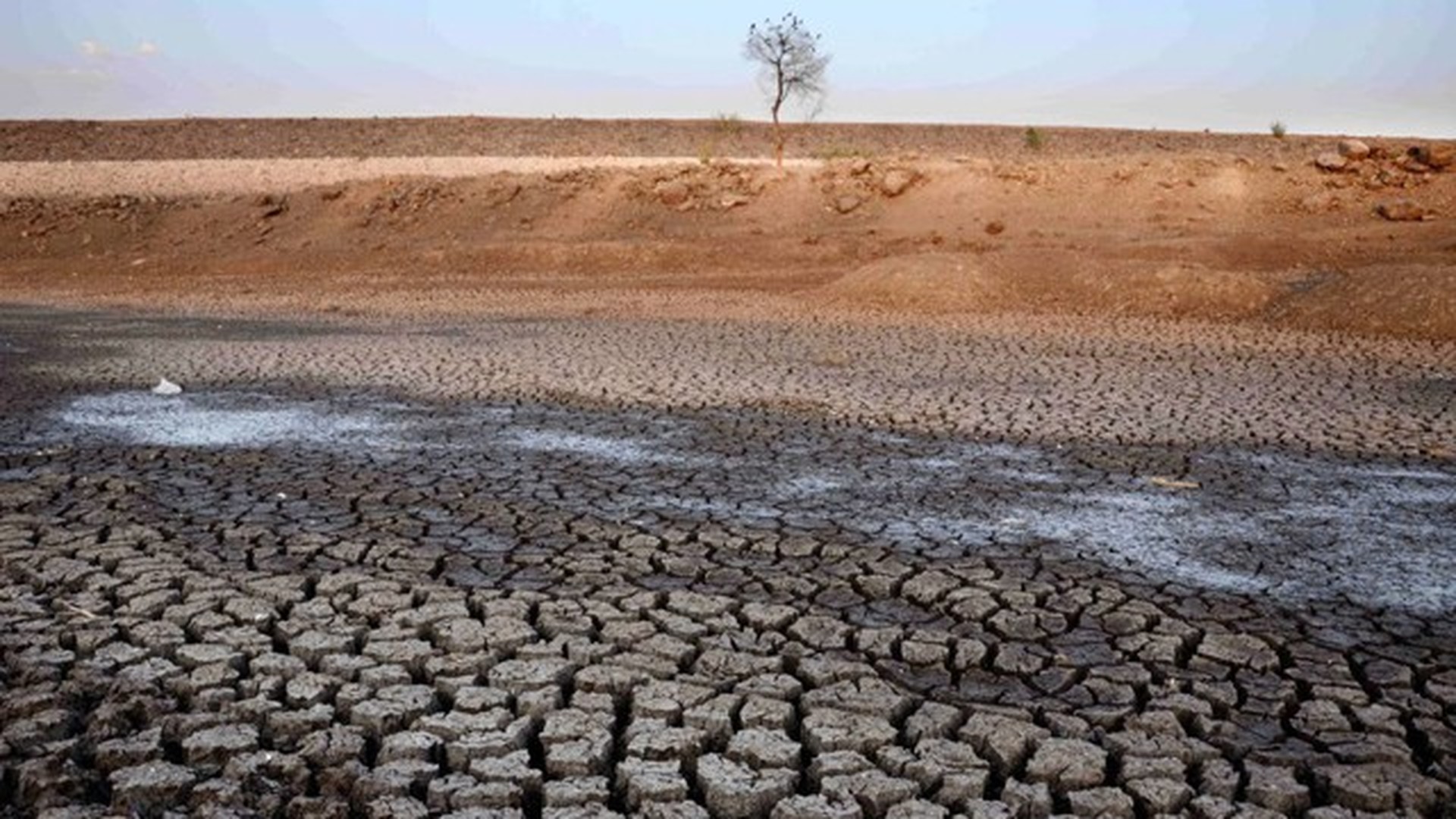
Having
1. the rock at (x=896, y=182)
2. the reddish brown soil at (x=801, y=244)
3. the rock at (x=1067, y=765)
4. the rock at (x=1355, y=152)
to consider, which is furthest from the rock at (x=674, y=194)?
the rock at (x=1067, y=765)

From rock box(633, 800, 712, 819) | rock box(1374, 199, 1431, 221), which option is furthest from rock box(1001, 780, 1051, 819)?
rock box(1374, 199, 1431, 221)

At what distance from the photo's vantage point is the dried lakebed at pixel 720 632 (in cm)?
373

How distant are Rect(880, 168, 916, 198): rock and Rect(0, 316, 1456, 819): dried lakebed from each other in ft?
54.9

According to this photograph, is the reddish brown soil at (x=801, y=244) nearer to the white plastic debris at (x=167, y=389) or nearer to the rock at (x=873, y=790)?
the white plastic debris at (x=167, y=389)

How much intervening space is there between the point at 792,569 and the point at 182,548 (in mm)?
2613

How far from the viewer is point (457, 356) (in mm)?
12305

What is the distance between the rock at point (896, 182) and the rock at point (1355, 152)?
726 cm

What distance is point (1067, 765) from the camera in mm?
3775

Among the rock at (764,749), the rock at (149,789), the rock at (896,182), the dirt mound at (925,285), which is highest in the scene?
the rock at (896,182)

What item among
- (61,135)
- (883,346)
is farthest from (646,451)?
(61,135)

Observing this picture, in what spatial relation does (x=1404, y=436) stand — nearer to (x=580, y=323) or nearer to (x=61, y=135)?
(x=580, y=323)

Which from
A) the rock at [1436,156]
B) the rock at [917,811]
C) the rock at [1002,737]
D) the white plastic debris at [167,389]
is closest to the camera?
the rock at [917,811]

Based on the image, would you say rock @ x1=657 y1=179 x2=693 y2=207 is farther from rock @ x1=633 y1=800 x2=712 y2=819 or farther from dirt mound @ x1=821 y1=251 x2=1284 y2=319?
rock @ x1=633 y1=800 x2=712 y2=819

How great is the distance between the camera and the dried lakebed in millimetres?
3732
